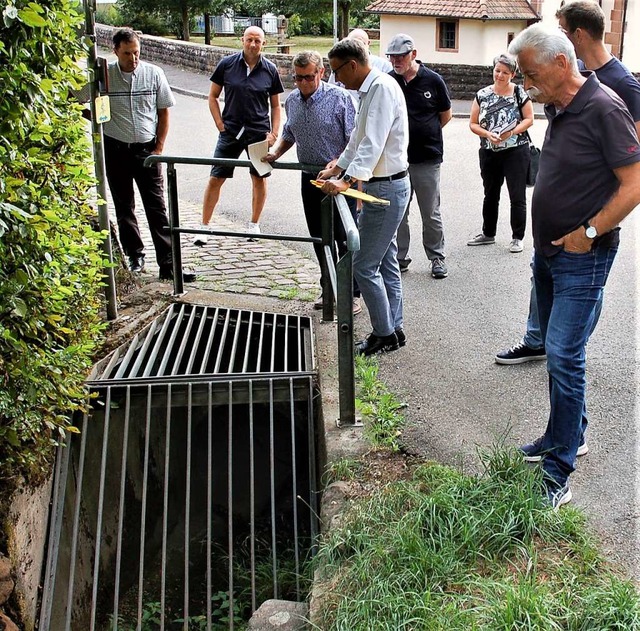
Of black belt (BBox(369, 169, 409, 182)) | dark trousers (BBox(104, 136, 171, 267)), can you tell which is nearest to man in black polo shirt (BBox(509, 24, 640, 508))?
black belt (BBox(369, 169, 409, 182))

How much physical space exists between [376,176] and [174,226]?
5.18 feet

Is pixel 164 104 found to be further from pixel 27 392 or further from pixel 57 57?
pixel 27 392

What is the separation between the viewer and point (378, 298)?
502 cm

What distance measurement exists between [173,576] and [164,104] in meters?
3.41

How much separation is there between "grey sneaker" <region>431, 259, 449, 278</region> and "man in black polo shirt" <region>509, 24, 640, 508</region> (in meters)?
2.99

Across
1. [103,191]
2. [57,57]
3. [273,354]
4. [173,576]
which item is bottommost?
[173,576]

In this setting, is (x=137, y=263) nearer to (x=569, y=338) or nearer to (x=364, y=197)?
(x=364, y=197)

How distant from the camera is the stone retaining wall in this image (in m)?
20.4

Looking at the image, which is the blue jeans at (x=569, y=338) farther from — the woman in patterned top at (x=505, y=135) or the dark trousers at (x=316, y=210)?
the woman in patterned top at (x=505, y=135)

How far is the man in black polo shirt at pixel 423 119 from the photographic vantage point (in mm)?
6238

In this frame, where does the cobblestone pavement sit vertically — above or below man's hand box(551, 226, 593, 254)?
below

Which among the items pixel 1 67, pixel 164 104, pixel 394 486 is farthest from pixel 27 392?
pixel 164 104

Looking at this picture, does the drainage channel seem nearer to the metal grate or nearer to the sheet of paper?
the metal grate

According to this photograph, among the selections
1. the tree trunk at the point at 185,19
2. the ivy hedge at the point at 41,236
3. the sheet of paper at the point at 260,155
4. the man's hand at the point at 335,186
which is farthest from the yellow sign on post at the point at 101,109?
the tree trunk at the point at 185,19
